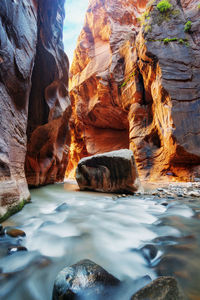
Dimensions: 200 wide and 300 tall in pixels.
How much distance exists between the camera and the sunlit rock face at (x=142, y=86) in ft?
27.3

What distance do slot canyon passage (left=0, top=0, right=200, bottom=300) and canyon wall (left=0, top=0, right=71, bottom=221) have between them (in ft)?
0.10

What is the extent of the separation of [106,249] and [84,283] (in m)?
0.59

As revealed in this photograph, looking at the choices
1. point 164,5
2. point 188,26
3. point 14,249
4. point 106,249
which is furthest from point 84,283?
point 164,5

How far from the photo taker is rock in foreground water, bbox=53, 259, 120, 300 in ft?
2.71

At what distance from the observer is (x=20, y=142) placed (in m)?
3.10

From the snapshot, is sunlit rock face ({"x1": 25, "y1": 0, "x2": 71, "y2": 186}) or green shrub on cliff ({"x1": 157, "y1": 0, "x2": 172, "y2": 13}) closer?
sunlit rock face ({"x1": 25, "y1": 0, "x2": 71, "y2": 186})

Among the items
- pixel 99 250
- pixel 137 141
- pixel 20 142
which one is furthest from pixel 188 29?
pixel 99 250

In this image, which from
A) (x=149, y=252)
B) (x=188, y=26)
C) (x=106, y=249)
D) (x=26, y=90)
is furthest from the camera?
(x=188, y=26)

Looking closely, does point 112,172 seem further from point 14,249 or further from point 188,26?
point 188,26

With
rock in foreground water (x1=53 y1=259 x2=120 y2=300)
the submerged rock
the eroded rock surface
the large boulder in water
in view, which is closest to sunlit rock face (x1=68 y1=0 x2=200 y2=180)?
the large boulder in water

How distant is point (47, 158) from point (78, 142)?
10.8 m

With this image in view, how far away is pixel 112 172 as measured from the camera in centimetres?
462

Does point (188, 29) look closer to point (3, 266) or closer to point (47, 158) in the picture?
point (47, 158)

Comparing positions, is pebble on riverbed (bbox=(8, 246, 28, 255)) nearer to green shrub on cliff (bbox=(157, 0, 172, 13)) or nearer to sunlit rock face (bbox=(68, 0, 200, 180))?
sunlit rock face (bbox=(68, 0, 200, 180))
